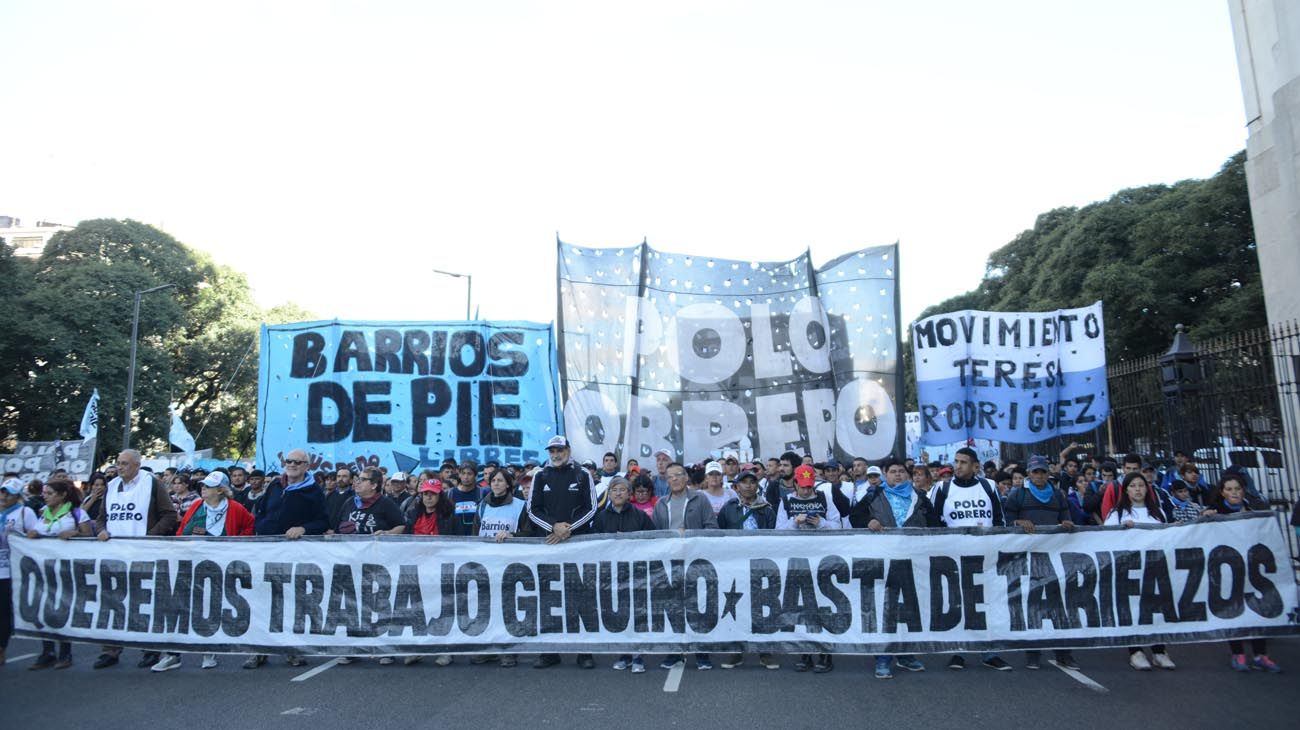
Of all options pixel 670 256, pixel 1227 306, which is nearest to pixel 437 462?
pixel 670 256

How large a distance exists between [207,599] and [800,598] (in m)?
5.09

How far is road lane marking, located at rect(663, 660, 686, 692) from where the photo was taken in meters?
6.50

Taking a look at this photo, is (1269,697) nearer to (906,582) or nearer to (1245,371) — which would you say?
(906,582)

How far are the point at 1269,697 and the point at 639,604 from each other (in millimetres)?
4585

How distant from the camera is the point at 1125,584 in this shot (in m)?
6.93

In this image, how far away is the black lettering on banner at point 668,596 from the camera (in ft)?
22.8

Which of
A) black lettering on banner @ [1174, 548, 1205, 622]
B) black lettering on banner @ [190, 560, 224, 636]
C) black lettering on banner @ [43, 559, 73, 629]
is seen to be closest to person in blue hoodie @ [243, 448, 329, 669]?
black lettering on banner @ [190, 560, 224, 636]

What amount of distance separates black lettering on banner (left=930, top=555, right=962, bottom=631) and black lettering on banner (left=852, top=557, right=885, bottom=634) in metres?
0.43

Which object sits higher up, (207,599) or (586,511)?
(586,511)

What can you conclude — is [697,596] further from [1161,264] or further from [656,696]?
[1161,264]

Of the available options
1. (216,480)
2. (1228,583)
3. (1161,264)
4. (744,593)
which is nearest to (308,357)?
(216,480)

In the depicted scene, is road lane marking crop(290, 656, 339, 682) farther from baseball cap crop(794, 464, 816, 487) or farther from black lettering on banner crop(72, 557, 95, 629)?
baseball cap crop(794, 464, 816, 487)

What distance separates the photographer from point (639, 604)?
701cm

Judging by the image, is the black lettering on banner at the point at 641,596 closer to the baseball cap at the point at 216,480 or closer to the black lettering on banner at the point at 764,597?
the black lettering on banner at the point at 764,597
